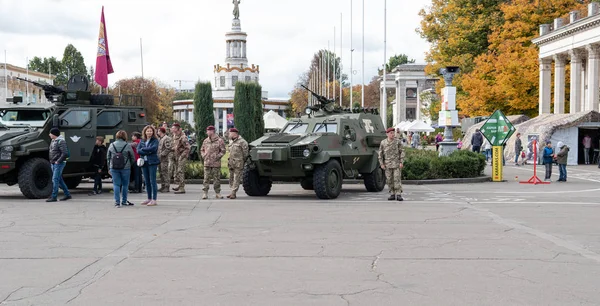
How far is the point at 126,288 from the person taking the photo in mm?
7340

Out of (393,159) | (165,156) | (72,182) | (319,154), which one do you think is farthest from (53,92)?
(393,159)

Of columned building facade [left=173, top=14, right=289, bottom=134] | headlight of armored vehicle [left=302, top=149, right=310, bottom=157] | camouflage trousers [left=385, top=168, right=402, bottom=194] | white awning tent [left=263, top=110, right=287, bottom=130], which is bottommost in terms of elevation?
camouflage trousers [left=385, top=168, right=402, bottom=194]

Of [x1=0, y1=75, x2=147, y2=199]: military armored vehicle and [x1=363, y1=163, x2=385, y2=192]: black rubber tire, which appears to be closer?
[x1=0, y1=75, x2=147, y2=199]: military armored vehicle

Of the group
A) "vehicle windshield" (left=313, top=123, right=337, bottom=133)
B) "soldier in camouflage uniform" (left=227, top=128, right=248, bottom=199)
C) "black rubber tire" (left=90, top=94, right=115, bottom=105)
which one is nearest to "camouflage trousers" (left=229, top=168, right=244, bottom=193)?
"soldier in camouflage uniform" (left=227, top=128, right=248, bottom=199)

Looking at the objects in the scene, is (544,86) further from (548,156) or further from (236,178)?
(236,178)

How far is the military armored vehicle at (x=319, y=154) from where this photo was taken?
57.0ft

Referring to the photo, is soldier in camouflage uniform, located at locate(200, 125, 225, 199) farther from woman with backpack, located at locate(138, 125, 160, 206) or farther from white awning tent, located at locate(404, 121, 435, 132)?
white awning tent, located at locate(404, 121, 435, 132)

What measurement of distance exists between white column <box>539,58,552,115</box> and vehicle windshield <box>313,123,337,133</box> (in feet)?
114

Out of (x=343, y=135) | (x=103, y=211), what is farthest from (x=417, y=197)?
(x=103, y=211)

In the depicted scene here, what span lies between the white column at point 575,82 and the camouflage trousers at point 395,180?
116 ft

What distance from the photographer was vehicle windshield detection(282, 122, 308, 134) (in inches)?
754

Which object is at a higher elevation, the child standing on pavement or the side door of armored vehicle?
the side door of armored vehicle

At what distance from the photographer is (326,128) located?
61.6 ft

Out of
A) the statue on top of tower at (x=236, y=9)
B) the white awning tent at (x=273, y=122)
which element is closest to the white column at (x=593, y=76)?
the white awning tent at (x=273, y=122)
